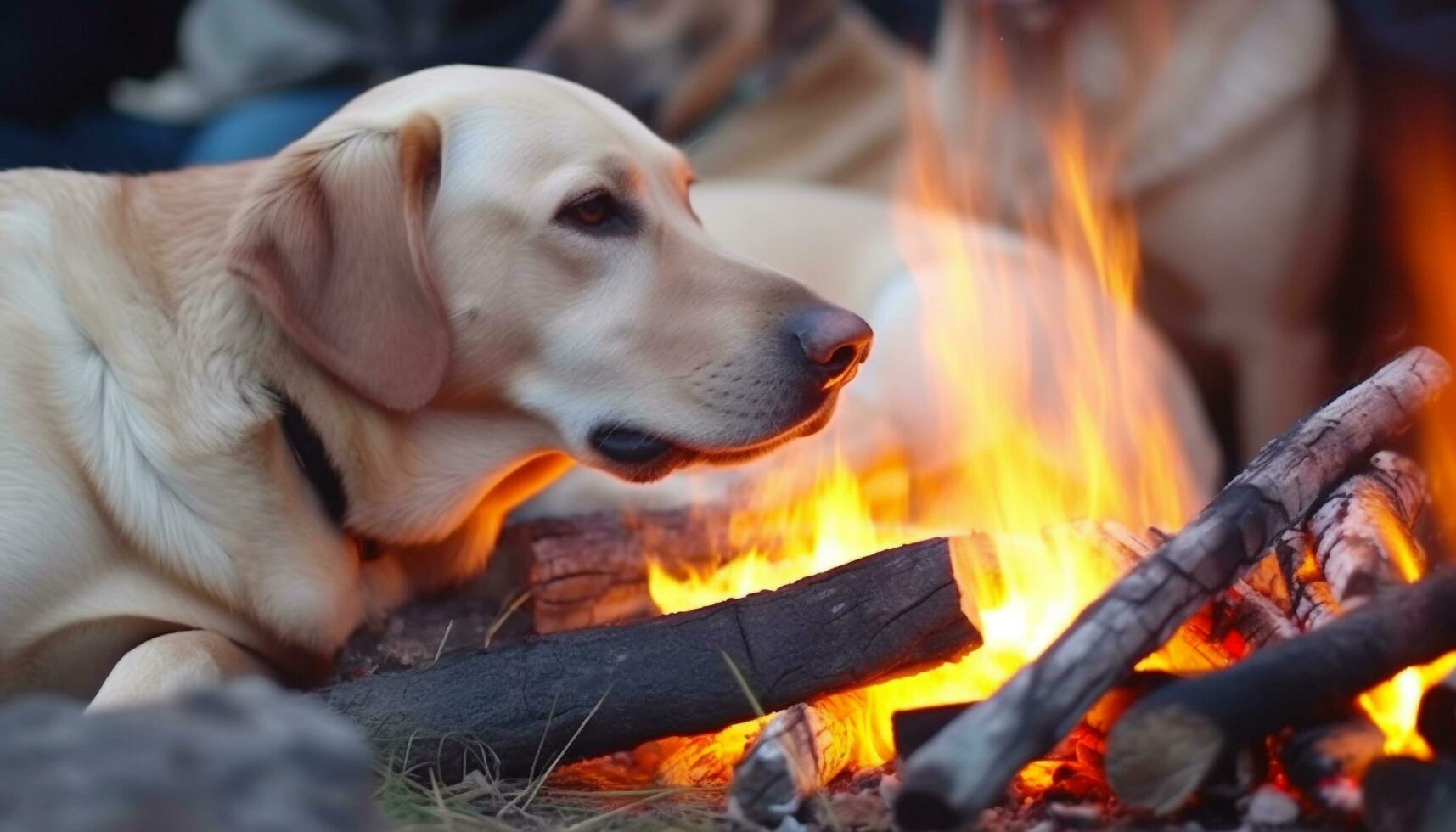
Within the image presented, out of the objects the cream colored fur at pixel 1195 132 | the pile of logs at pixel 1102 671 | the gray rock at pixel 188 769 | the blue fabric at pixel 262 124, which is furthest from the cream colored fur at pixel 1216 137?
the gray rock at pixel 188 769

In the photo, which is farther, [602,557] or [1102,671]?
[602,557]

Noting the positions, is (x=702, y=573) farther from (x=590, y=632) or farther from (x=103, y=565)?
(x=103, y=565)

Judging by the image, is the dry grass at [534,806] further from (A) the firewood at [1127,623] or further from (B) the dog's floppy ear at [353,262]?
(B) the dog's floppy ear at [353,262]

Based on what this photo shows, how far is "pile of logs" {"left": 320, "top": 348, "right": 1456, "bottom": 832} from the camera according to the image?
5.77 ft

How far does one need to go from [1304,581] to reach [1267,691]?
547mm

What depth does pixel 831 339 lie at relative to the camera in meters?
2.33

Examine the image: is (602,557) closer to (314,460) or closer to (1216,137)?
(314,460)

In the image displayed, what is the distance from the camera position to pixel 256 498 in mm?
2436

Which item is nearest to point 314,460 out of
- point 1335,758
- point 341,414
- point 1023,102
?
point 341,414

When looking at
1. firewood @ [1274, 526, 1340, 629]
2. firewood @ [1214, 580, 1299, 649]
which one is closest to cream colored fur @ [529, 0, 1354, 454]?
firewood @ [1274, 526, 1340, 629]

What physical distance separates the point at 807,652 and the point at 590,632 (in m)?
0.35

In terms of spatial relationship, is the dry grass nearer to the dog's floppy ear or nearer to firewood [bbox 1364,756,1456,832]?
the dog's floppy ear

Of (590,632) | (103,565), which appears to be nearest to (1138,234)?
(590,632)

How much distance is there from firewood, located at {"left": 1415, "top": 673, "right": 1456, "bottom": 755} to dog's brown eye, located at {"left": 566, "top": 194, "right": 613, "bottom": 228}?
4.68ft
